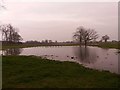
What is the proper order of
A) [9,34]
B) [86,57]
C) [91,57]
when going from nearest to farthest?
1. [91,57]
2. [86,57]
3. [9,34]

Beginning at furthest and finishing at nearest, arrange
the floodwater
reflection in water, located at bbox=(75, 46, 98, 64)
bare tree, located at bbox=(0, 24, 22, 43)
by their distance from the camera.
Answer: bare tree, located at bbox=(0, 24, 22, 43)
reflection in water, located at bbox=(75, 46, 98, 64)
the floodwater

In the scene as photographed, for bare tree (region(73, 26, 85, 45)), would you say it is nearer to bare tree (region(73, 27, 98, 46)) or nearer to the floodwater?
bare tree (region(73, 27, 98, 46))

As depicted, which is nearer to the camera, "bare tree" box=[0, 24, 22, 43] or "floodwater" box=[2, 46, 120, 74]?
"floodwater" box=[2, 46, 120, 74]

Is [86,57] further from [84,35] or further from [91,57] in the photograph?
[84,35]

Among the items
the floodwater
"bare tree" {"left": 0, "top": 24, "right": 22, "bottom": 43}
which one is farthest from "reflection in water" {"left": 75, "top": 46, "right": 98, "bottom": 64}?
"bare tree" {"left": 0, "top": 24, "right": 22, "bottom": 43}

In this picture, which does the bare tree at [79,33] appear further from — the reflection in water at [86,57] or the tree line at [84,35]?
the reflection in water at [86,57]

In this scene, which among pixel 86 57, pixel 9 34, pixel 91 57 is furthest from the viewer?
pixel 9 34

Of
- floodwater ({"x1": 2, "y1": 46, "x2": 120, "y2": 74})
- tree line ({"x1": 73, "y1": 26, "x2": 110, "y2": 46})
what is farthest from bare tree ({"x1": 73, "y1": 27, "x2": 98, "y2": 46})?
floodwater ({"x1": 2, "y1": 46, "x2": 120, "y2": 74})

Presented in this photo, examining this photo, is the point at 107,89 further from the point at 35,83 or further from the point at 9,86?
the point at 9,86

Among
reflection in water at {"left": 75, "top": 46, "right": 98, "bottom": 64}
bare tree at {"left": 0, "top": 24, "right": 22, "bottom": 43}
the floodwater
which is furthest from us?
bare tree at {"left": 0, "top": 24, "right": 22, "bottom": 43}

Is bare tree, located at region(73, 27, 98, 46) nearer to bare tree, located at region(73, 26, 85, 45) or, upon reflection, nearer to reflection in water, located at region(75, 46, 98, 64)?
bare tree, located at region(73, 26, 85, 45)

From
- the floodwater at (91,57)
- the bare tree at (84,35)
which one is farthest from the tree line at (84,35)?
the floodwater at (91,57)

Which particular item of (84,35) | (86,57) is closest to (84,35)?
(84,35)

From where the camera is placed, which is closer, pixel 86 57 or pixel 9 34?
pixel 86 57
